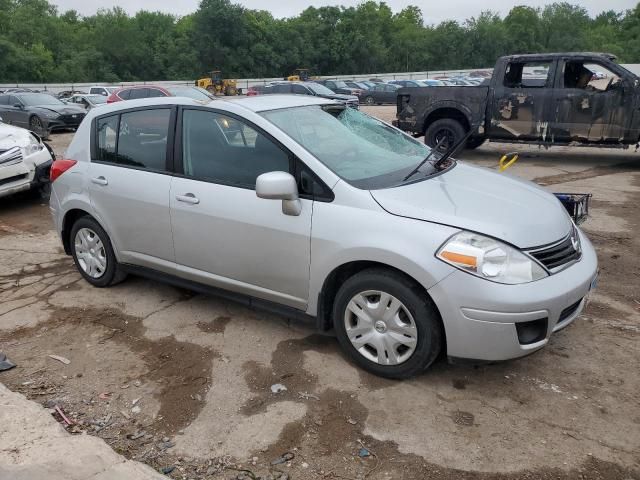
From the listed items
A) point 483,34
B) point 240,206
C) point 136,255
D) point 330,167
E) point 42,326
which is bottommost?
point 42,326

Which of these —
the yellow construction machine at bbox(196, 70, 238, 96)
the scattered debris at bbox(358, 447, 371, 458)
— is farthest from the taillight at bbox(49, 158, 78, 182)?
the yellow construction machine at bbox(196, 70, 238, 96)

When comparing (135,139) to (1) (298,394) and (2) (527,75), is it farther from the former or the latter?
(2) (527,75)

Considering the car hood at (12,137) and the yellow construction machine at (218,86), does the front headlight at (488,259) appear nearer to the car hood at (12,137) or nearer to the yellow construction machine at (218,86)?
the car hood at (12,137)

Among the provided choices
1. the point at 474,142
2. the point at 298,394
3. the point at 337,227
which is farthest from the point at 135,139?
the point at 474,142

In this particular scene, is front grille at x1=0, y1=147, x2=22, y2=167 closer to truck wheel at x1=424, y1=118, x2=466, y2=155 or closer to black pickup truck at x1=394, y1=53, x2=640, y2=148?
black pickup truck at x1=394, y1=53, x2=640, y2=148

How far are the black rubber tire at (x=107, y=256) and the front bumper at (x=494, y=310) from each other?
2.89 meters

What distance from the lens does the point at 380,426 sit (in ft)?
9.76

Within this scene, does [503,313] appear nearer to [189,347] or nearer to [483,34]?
[189,347]

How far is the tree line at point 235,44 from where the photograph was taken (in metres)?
70.7

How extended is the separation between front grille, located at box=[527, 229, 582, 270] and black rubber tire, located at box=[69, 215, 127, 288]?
3.32 m

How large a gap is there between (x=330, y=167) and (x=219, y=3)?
3035 inches

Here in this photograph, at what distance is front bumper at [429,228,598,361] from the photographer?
294 cm

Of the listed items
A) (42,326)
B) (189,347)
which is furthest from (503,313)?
(42,326)

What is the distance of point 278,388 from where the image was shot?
336 cm
